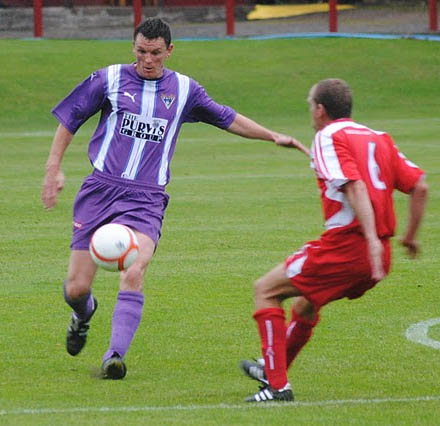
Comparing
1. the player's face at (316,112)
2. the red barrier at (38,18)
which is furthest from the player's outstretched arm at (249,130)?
the red barrier at (38,18)

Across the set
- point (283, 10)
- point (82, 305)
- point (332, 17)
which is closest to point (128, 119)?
point (82, 305)

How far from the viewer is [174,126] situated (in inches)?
304

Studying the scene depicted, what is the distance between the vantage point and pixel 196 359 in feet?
25.6

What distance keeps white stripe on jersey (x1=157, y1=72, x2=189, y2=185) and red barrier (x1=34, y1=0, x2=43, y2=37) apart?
28274 millimetres

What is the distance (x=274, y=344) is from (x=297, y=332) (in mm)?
402

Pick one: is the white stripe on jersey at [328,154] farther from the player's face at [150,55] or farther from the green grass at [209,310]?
the player's face at [150,55]

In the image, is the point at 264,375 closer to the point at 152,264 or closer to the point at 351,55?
the point at 152,264

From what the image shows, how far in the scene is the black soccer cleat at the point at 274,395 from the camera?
660 centimetres

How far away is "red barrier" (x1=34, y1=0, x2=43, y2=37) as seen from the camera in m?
35.3

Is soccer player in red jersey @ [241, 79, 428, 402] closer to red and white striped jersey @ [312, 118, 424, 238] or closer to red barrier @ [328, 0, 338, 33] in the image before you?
red and white striped jersey @ [312, 118, 424, 238]

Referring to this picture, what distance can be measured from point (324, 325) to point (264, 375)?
2031mm

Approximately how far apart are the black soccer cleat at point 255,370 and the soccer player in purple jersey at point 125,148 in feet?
2.50

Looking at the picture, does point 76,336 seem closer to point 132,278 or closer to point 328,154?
point 132,278

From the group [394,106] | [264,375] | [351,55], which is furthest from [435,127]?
[264,375]
